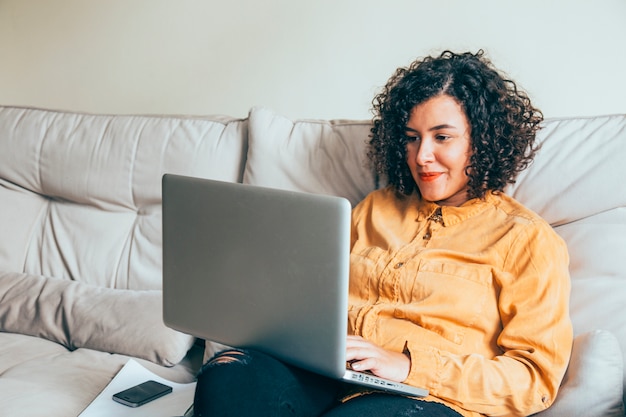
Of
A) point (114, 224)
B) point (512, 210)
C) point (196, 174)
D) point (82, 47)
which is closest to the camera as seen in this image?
point (512, 210)

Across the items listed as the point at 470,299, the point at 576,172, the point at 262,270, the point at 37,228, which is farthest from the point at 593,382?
the point at 37,228

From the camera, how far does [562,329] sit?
1.29m

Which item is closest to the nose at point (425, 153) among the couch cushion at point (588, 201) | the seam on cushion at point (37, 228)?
the couch cushion at point (588, 201)

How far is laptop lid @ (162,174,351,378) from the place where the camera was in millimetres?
1061

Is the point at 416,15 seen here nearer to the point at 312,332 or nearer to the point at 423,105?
the point at 423,105

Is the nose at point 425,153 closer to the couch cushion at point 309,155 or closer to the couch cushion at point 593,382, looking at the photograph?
the couch cushion at point 309,155

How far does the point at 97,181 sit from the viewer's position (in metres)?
2.11

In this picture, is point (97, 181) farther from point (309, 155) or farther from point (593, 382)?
point (593, 382)

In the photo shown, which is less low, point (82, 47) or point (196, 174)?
point (82, 47)

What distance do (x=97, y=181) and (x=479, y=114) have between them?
3.84 ft

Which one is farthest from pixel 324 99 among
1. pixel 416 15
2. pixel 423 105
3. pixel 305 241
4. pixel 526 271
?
pixel 305 241

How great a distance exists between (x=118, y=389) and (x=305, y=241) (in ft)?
2.36

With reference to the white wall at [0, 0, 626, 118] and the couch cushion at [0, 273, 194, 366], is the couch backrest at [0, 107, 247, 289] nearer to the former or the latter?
the couch cushion at [0, 273, 194, 366]

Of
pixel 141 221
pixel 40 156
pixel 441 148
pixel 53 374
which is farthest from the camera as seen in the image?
pixel 40 156
